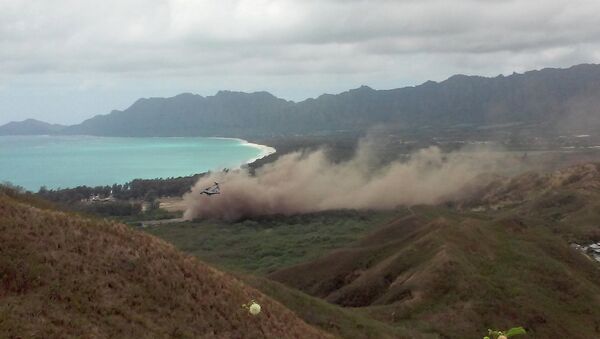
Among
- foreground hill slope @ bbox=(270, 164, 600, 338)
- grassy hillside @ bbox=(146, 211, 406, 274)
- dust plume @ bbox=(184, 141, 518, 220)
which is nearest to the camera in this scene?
foreground hill slope @ bbox=(270, 164, 600, 338)

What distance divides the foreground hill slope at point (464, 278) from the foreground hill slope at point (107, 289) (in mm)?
27175

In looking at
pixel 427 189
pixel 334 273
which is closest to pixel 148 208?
pixel 427 189

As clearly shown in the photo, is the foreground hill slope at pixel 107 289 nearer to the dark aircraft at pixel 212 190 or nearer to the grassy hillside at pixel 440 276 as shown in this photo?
the grassy hillside at pixel 440 276

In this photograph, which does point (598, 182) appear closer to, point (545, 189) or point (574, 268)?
point (545, 189)

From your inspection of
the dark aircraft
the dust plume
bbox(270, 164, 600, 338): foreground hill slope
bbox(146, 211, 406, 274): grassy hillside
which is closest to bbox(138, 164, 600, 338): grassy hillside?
bbox(270, 164, 600, 338): foreground hill slope

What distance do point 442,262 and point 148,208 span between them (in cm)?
13969

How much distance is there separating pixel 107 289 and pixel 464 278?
48111mm

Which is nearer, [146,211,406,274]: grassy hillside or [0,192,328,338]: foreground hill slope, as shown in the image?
[0,192,328,338]: foreground hill slope

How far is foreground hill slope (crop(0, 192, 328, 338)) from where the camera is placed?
27062 millimetres

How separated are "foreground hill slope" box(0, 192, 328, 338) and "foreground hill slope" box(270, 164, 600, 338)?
1070 inches

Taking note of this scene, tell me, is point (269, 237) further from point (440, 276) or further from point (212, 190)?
point (440, 276)

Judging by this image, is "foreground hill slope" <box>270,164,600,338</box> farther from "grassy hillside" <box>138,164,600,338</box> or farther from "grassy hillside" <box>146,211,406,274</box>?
"grassy hillside" <box>146,211,406,274</box>

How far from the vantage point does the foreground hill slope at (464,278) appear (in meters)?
61.8

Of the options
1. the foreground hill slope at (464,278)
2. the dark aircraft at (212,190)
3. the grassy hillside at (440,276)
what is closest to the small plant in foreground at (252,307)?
the grassy hillside at (440,276)
